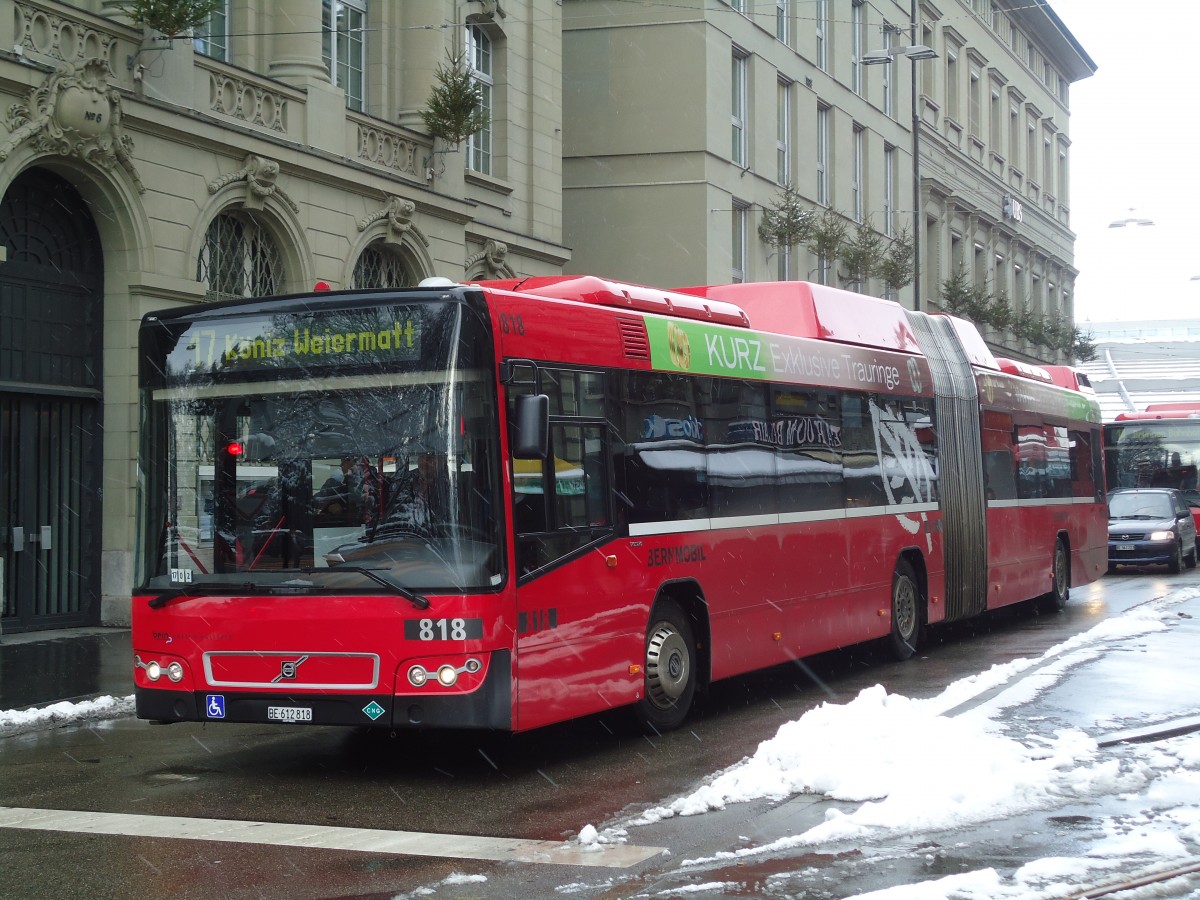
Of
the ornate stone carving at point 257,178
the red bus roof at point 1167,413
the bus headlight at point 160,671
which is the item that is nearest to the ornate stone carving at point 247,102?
the ornate stone carving at point 257,178

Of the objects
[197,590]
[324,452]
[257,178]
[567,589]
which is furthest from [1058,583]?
[197,590]

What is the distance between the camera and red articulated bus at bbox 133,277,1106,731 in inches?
340

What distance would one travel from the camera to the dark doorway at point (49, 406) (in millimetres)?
16969

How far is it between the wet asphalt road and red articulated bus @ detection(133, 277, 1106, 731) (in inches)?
17.3

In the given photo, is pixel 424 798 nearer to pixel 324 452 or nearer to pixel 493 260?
pixel 324 452

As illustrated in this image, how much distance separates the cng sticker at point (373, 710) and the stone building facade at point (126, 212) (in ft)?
30.9

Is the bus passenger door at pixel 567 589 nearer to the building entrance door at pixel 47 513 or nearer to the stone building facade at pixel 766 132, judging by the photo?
the building entrance door at pixel 47 513

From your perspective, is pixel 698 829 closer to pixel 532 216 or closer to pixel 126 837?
pixel 126 837

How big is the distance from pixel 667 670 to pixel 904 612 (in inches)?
210

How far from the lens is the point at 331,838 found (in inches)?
295

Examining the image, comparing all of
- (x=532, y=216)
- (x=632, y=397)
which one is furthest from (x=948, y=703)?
(x=532, y=216)

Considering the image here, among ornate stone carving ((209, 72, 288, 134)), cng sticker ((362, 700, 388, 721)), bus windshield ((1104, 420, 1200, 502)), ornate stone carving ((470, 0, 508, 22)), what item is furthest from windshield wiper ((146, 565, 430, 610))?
bus windshield ((1104, 420, 1200, 502))

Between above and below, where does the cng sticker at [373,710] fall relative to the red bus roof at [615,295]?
below

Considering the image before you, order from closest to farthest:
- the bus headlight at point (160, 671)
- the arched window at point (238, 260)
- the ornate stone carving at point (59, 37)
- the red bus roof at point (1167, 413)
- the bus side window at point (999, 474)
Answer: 1. the bus headlight at point (160, 671)
2. the ornate stone carving at point (59, 37)
3. the bus side window at point (999, 474)
4. the arched window at point (238, 260)
5. the red bus roof at point (1167, 413)
